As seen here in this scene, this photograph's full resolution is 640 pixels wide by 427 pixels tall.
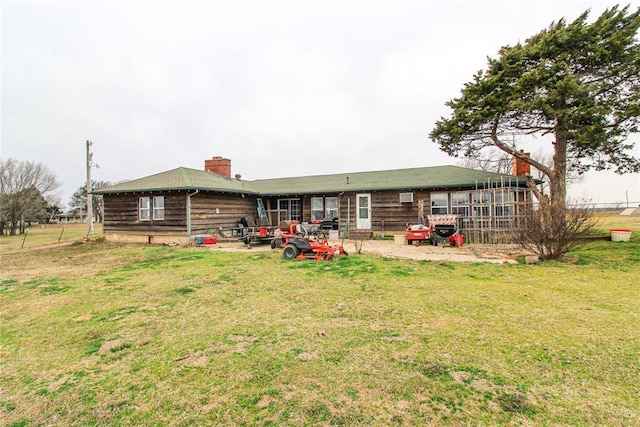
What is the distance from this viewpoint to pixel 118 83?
16.9m

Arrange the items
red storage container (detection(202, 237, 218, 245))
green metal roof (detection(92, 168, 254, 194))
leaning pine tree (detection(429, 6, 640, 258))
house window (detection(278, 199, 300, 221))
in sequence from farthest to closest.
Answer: house window (detection(278, 199, 300, 221)) < green metal roof (detection(92, 168, 254, 194)) < red storage container (detection(202, 237, 218, 245)) < leaning pine tree (detection(429, 6, 640, 258))

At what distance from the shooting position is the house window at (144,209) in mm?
15727

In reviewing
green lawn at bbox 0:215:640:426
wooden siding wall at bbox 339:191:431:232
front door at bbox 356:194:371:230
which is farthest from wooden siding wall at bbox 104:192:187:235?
front door at bbox 356:194:371:230

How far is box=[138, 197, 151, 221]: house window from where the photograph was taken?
51.6ft

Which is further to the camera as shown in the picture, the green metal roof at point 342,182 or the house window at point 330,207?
the house window at point 330,207

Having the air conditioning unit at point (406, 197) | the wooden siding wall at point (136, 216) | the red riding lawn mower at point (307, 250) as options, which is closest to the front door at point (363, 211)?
the air conditioning unit at point (406, 197)

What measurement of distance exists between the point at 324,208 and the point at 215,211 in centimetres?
642

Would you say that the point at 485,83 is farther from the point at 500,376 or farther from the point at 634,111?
the point at 500,376

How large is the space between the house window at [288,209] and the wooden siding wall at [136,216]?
21.9ft

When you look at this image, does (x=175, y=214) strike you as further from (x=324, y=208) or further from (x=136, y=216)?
(x=324, y=208)

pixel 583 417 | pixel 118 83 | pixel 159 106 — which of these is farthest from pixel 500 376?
pixel 159 106

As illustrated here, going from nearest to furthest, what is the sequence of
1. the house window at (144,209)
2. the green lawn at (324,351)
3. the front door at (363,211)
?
the green lawn at (324,351) < the house window at (144,209) < the front door at (363,211)

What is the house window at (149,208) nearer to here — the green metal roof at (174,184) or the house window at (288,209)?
the green metal roof at (174,184)

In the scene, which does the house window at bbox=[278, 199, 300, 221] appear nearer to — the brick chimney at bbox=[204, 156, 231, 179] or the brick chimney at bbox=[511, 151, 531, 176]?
the brick chimney at bbox=[204, 156, 231, 179]
